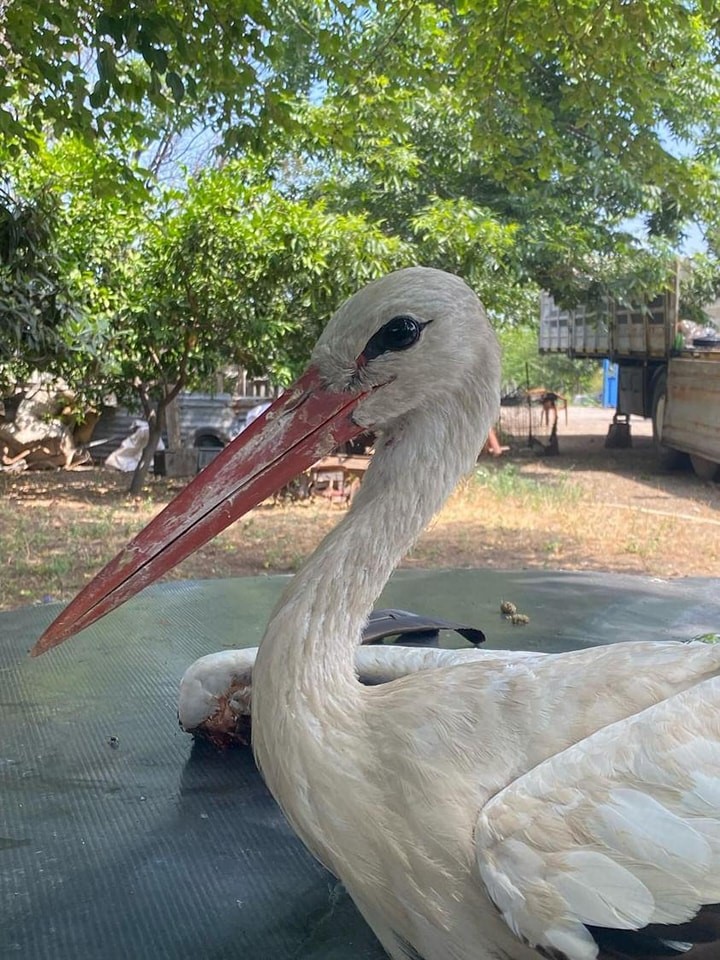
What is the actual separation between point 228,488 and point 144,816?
91 centimetres

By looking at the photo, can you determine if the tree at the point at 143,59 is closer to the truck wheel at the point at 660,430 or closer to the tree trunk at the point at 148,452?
the tree trunk at the point at 148,452

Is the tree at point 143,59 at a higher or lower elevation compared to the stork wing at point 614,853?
higher

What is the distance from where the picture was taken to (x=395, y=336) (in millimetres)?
1646

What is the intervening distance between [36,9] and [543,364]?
2468 centimetres

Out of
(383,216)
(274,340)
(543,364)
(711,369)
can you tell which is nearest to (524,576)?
(274,340)

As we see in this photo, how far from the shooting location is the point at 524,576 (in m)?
4.47

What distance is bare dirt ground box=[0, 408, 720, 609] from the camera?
262 inches

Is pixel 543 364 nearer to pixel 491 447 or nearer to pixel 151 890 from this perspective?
pixel 491 447

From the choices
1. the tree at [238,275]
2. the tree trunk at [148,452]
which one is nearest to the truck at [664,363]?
the tree at [238,275]

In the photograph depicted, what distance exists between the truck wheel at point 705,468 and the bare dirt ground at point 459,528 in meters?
0.16

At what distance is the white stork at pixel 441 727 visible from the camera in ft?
3.92

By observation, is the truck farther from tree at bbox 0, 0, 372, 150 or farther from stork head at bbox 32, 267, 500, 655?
stork head at bbox 32, 267, 500, 655

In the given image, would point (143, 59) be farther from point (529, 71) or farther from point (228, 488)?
point (529, 71)

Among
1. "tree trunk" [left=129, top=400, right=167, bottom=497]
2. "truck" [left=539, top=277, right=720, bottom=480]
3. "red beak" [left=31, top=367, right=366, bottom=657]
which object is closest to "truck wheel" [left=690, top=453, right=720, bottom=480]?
"truck" [left=539, top=277, right=720, bottom=480]
